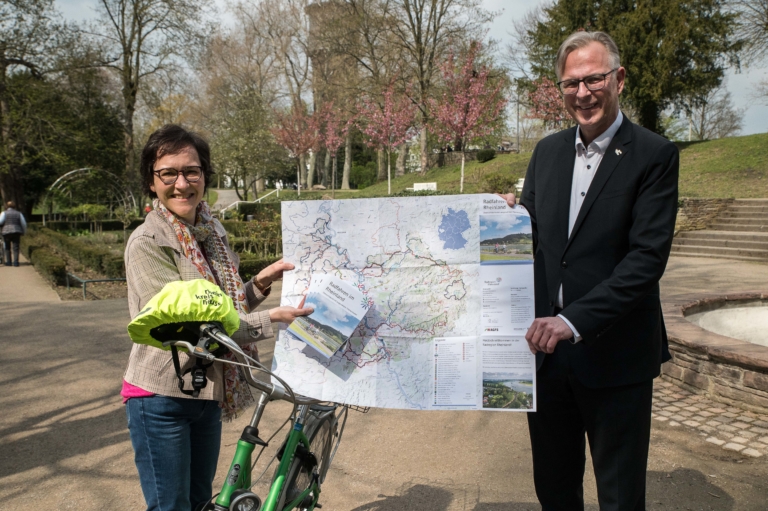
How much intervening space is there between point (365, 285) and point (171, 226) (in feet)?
2.33

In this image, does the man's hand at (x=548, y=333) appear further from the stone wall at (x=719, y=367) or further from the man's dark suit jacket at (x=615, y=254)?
the stone wall at (x=719, y=367)

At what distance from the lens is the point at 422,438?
4.18 m

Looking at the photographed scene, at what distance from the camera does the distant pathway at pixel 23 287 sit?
10.8 metres

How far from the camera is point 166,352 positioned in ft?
6.31

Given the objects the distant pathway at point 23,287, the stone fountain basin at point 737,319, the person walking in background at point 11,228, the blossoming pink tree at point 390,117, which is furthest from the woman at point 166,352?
the blossoming pink tree at point 390,117

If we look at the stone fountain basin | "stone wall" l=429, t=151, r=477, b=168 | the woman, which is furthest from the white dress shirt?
"stone wall" l=429, t=151, r=477, b=168

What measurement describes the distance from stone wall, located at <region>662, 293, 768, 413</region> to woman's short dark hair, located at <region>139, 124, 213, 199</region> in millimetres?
4361

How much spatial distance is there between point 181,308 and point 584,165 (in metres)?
1.48

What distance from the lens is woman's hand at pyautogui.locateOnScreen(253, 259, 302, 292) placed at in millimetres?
2115

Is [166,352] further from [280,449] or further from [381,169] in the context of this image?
[381,169]

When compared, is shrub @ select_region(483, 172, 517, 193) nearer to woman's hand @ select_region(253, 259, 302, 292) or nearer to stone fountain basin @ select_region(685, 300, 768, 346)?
stone fountain basin @ select_region(685, 300, 768, 346)

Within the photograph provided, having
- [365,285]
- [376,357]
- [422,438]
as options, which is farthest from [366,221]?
[422,438]

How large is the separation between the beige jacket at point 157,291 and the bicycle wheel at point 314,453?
0.52 metres

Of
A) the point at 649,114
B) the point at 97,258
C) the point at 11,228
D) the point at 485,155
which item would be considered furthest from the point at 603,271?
the point at 485,155
